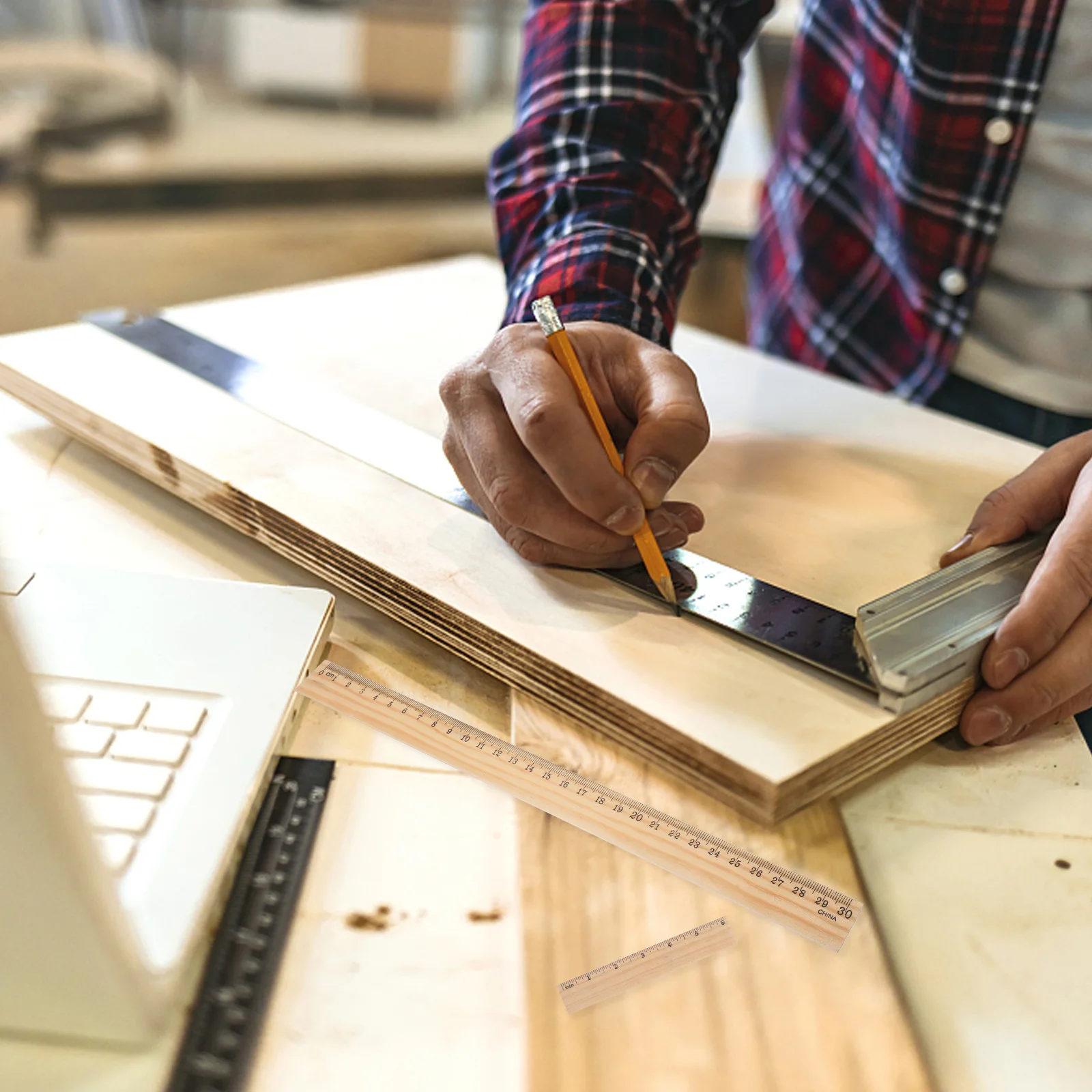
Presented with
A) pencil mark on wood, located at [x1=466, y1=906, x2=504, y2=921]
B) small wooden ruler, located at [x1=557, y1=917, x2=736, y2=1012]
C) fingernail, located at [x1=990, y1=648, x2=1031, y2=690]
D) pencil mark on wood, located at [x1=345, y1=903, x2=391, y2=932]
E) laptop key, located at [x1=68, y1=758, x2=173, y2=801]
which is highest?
fingernail, located at [x1=990, y1=648, x2=1031, y2=690]

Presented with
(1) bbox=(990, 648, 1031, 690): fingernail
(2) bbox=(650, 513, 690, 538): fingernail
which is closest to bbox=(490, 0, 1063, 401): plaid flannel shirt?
(2) bbox=(650, 513, 690, 538): fingernail

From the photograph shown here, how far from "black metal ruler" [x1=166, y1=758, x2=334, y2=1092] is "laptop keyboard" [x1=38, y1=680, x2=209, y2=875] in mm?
65

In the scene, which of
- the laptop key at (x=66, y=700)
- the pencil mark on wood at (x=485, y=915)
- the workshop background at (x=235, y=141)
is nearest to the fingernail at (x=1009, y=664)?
the pencil mark on wood at (x=485, y=915)

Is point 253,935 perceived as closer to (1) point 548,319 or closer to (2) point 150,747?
(2) point 150,747

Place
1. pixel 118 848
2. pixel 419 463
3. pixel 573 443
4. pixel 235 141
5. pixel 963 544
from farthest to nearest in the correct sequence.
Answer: pixel 235 141 → pixel 419 463 → pixel 963 544 → pixel 573 443 → pixel 118 848

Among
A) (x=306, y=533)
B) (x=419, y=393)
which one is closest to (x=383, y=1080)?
(x=306, y=533)

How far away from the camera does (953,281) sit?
1.31m

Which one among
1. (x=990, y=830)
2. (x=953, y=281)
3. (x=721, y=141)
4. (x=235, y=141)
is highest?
(x=721, y=141)

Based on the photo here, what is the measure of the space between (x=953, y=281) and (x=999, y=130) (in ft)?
0.57

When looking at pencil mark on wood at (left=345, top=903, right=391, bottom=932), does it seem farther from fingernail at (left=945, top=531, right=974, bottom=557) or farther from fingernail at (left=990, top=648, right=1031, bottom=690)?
fingernail at (left=945, top=531, right=974, bottom=557)

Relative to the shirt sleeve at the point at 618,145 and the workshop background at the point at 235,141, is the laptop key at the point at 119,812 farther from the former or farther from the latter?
the workshop background at the point at 235,141

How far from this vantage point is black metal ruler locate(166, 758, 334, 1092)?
531mm

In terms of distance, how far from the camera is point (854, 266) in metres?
1.50

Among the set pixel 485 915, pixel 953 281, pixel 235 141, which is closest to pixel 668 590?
pixel 485 915
